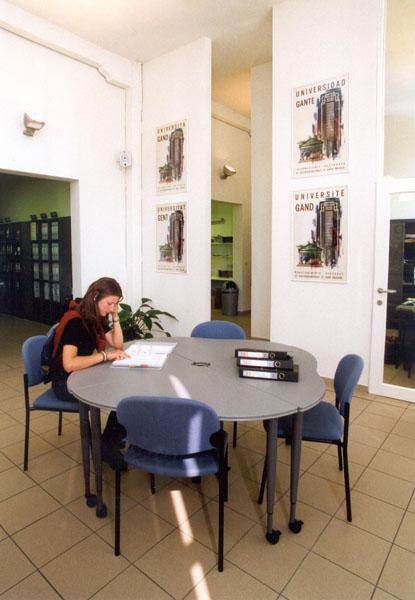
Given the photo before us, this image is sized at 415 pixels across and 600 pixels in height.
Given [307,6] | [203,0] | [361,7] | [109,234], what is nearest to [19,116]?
[109,234]

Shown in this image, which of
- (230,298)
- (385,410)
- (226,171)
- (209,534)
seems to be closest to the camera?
(209,534)

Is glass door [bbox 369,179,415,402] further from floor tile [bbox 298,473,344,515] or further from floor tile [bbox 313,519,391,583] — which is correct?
floor tile [bbox 313,519,391,583]

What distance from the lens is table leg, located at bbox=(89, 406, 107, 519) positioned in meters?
2.02

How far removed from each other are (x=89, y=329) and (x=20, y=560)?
1.19m

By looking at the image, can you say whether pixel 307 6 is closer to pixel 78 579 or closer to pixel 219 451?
pixel 219 451

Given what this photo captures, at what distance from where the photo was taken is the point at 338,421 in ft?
7.48

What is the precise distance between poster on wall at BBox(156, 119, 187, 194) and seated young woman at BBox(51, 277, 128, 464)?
3.11m

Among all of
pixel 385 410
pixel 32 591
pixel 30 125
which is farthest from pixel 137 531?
pixel 30 125

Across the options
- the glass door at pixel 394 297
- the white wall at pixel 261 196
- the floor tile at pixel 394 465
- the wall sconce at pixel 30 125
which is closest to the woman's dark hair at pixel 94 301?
the floor tile at pixel 394 465

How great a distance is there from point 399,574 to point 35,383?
7.64 feet

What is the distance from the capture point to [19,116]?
4426 mm

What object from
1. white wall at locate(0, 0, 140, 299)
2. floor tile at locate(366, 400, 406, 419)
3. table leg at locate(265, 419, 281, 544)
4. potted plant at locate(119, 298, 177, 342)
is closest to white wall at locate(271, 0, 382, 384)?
floor tile at locate(366, 400, 406, 419)

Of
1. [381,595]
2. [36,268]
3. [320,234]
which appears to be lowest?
[381,595]

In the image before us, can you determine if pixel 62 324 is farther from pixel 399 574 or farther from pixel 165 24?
pixel 165 24
